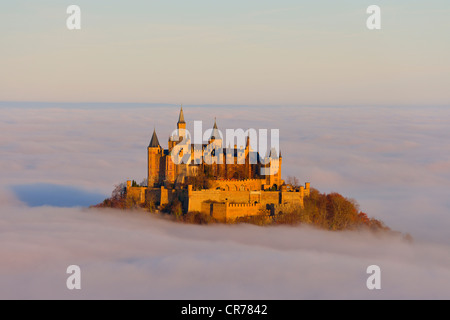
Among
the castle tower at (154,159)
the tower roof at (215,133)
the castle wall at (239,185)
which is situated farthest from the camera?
the tower roof at (215,133)

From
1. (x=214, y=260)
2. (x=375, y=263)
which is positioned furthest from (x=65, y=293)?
(x=375, y=263)

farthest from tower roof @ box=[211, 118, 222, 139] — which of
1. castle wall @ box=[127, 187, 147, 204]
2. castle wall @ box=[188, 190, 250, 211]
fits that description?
castle wall @ box=[127, 187, 147, 204]

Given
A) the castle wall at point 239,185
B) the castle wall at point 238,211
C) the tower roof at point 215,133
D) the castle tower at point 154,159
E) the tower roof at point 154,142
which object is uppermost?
the tower roof at point 215,133

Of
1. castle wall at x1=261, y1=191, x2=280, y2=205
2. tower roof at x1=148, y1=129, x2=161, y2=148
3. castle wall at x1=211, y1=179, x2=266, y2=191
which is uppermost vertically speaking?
tower roof at x1=148, y1=129, x2=161, y2=148

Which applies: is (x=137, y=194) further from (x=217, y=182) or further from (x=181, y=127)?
(x=217, y=182)

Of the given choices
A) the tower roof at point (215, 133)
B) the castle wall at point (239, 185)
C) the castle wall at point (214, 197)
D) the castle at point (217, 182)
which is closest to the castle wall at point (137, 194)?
the castle at point (217, 182)

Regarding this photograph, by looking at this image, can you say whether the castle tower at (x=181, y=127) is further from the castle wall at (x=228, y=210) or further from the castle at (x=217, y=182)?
the castle wall at (x=228, y=210)

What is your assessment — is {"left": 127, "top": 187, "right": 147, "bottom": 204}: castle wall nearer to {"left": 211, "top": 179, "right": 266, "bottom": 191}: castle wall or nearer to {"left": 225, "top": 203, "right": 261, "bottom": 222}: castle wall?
{"left": 211, "top": 179, "right": 266, "bottom": 191}: castle wall

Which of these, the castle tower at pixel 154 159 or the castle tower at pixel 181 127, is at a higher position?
the castle tower at pixel 181 127

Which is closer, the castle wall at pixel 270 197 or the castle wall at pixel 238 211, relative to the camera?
the castle wall at pixel 238 211

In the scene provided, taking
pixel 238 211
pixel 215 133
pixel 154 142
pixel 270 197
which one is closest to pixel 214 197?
pixel 238 211
